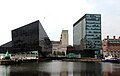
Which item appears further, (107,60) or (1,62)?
(107,60)

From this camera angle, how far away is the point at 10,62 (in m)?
128

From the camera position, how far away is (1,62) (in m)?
126

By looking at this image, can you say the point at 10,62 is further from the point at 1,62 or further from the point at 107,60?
the point at 107,60

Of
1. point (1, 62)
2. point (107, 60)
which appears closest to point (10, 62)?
point (1, 62)

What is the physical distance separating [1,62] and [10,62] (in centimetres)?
400

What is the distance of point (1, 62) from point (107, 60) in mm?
82806

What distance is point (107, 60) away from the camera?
190500 mm

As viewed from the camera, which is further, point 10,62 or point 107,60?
point 107,60

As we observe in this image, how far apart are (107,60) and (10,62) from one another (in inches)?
3108
